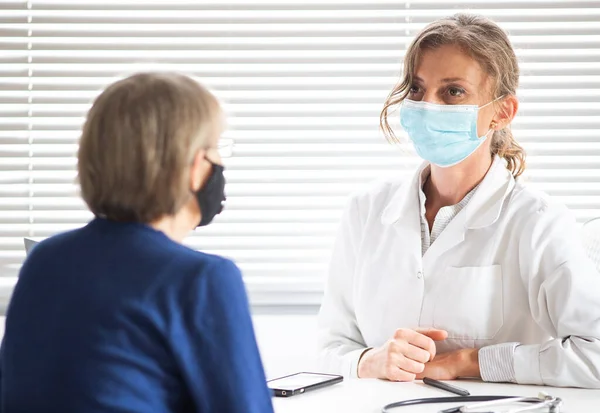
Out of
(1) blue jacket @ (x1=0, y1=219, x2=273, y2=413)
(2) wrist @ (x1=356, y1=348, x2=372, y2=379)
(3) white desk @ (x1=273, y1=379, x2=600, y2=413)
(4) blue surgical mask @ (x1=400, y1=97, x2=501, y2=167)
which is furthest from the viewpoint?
(4) blue surgical mask @ (x1=400, y1=97, x2=501, y2=167)

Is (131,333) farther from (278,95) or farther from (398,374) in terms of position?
(278,95)

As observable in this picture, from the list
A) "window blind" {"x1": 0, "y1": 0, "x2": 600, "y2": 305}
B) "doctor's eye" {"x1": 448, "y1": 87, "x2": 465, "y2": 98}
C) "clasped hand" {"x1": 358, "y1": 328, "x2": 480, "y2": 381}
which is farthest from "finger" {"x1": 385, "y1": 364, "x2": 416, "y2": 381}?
"window blind" {"x1": 0, "y1": 0, "x2": 600, "y2": 305}

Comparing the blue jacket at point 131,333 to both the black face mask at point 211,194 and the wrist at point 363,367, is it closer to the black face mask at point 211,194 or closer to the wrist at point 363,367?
the black face mask at point 211,194

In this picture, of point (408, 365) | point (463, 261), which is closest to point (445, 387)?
point (408, 365)

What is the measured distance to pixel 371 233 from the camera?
199 centimetres

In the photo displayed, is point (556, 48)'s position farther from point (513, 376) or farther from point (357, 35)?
point (513, 376)

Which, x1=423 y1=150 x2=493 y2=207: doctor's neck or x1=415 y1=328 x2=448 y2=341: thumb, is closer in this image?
x1=415 y1=328 x2=448 y2=341: thumb

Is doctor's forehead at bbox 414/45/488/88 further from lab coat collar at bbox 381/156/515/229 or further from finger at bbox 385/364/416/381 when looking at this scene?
finger at bbox 385/364/416/381

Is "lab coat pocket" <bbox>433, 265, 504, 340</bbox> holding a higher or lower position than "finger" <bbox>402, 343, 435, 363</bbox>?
higher

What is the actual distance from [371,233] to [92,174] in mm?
1066

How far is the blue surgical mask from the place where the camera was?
188 cm

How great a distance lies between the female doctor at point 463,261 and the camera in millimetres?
1703

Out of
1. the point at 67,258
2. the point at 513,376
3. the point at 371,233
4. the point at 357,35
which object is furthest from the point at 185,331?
the point at 357,35

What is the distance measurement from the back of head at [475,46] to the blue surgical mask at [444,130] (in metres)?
0.07
